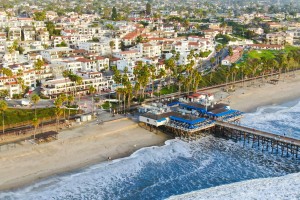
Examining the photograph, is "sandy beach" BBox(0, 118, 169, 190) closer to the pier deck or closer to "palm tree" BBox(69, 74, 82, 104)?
the pier deck

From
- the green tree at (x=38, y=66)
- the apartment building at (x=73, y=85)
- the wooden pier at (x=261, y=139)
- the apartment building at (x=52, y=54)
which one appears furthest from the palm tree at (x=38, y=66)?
the wooden pier at (x=261, y=139)

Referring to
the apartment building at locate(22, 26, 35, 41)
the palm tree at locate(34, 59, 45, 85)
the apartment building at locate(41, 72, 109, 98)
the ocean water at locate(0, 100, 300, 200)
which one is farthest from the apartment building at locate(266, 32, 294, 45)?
the ocean water at locate(0, 100, 300, 200)

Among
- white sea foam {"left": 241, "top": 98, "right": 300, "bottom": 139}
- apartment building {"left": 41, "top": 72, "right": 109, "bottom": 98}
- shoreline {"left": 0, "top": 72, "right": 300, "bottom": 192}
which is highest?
apartment building {"left": 41, "top": 72, "right": 109, "bottom": 98}

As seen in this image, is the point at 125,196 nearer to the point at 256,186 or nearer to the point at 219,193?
the point at 219,193

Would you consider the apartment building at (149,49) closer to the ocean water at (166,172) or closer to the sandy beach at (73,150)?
the sandy beach at (73,150)

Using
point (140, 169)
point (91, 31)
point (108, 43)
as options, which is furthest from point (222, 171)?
point (91, 31)

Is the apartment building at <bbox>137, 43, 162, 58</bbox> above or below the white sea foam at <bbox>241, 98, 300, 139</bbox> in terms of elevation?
above

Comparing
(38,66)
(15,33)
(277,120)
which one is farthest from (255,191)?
(15,33)

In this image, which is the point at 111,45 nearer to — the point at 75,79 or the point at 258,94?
the point at 75,79

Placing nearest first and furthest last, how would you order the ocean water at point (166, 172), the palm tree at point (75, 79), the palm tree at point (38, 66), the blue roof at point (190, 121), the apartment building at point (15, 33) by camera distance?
the ocean water at point (166, 172), the blue roof at point (190, 121), the palm tree at point (75, 79), the palm tree at point (38, 66), the apartment building at point (15, 33)
